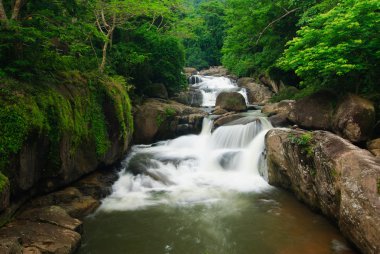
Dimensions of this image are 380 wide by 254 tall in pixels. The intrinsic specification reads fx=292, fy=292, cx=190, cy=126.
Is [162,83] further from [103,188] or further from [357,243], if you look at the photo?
[357,243]

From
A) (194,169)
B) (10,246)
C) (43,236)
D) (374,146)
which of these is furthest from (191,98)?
(10,246)

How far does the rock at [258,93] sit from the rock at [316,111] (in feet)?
32.8

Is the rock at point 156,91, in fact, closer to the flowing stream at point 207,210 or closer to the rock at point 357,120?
the flowing stream at point 207,210

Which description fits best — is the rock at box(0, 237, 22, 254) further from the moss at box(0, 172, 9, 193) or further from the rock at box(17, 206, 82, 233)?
the rock at box(17, 206, 82, 233)

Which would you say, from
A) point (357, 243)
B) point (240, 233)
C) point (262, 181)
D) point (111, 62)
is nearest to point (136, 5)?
point (111, 62)

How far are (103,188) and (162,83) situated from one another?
10582 millimetres

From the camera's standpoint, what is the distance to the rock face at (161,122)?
47.2 feet

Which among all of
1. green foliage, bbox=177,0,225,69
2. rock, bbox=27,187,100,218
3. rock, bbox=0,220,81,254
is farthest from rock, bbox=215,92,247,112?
green foliage, bbox=177,0,225,69

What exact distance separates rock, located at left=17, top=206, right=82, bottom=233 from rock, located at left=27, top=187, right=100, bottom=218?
0.64 metres

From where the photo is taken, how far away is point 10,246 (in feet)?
15.0

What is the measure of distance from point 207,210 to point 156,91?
11.0 m

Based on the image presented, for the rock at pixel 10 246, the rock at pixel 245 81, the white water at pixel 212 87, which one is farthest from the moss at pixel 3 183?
the rock at pixel 245 81

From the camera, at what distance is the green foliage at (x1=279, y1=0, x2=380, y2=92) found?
304 inches

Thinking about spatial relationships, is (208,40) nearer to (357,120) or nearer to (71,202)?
(357,120)
